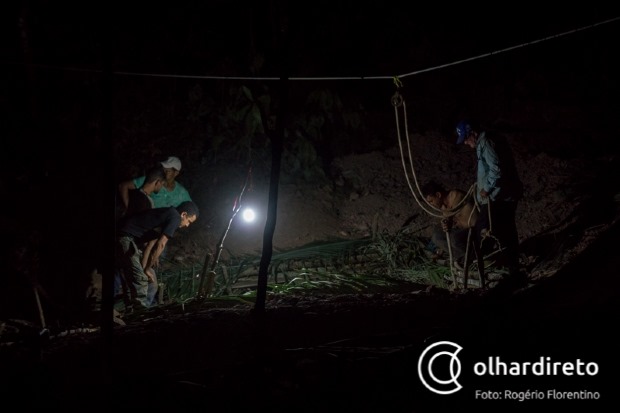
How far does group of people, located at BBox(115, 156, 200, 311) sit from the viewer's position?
5855 millimetres

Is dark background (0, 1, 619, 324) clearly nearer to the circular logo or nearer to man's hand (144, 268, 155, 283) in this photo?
man's hand (144, 268, 155, 283)

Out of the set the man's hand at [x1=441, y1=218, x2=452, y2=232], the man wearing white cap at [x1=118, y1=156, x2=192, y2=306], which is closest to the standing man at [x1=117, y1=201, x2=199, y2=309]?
the man wearing white cap at [x1=118, y1=156, x2=192, y2=306]

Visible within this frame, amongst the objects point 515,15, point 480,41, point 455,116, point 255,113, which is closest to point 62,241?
point 255,113

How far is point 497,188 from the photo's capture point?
5.98 m

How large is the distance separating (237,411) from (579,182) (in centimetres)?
705

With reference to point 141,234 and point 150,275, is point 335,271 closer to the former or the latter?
point 150,275

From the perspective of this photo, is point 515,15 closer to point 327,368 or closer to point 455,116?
point 455,116

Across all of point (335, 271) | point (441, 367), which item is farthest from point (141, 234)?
point (441, 367)

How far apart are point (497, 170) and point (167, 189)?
12.6 feet

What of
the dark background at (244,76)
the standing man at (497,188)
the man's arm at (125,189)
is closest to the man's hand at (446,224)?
the standing man at (497,188)

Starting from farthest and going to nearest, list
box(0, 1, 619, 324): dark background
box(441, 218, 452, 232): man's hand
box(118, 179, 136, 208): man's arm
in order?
box(0, 1, 619, 324): dark background
box(118, 179, 136, 208): man's arm
box(441, 218, 452, 232): man's hand

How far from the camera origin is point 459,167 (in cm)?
1069

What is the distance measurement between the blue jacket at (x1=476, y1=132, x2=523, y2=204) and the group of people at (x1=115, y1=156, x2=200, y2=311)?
3.45m

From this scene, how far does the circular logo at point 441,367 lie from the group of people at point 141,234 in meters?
3.65
